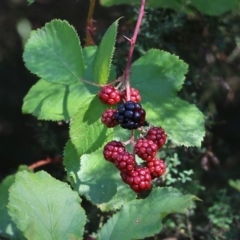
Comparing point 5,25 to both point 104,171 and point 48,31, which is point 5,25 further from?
point 104,171

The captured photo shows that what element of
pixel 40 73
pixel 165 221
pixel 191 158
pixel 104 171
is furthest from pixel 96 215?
pixel 40 73

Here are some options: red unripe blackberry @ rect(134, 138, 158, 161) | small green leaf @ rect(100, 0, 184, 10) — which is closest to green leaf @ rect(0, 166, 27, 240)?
red unripe blackberry @ rect(134, 138, 158, 161)

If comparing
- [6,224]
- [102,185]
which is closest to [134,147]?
[102,185]

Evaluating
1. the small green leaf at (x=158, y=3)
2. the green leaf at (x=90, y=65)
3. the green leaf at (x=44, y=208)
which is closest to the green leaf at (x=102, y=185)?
the green leaf at (x=44, y=208)

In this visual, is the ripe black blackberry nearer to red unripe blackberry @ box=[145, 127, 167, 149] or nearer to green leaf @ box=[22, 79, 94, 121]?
red unripe blackberry @ box=[145, 127, 167, 149]

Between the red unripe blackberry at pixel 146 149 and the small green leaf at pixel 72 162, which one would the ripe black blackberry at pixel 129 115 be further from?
the small green leaf at pixel 72 162

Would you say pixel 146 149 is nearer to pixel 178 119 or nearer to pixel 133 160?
pixel 133 160
